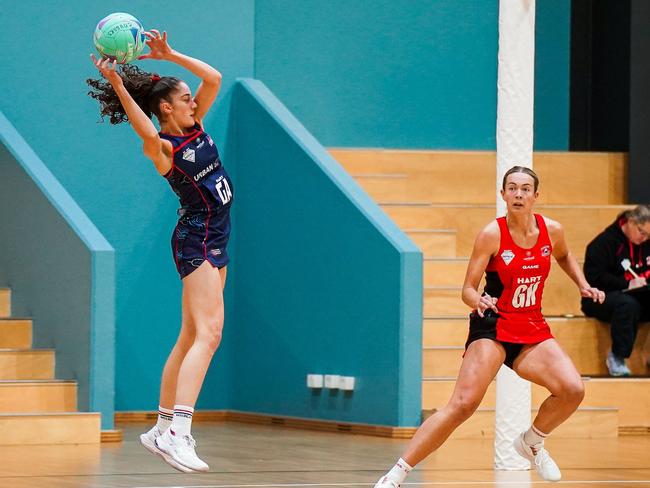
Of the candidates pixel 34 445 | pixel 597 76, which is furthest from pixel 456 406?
pixel 597 76

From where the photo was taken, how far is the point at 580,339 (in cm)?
991

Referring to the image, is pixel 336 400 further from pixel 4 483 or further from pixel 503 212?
pixel 4 483

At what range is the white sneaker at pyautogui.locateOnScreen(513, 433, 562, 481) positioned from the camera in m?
6.47

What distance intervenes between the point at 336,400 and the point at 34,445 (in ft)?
6.91

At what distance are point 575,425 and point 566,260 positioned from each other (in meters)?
2.88

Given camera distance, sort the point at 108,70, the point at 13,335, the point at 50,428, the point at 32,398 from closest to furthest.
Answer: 1. the point at 108,70
2. the point at 50,428
3. the point at 32,398
4. the point at 13,335

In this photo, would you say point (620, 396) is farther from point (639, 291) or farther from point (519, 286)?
point (519, 286)

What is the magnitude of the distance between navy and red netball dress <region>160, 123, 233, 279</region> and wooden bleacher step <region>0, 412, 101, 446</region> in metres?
2.37

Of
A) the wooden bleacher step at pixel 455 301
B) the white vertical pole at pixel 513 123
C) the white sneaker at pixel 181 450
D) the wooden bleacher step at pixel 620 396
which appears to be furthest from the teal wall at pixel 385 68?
the white sneaker at pixel 181 450

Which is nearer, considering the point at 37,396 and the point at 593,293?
the point at 593,293

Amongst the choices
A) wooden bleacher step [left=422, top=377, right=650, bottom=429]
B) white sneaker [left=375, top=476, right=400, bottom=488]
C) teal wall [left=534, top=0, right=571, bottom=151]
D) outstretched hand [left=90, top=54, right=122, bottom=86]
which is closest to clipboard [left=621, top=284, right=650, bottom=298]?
wooden bleacher step [left=422, top=377, right=650, bottom=429]

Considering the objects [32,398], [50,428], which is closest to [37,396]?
[32,398]

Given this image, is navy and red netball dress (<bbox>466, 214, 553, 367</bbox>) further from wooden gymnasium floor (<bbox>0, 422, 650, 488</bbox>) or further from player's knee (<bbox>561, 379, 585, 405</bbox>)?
wooden gymnasium floor (<bbox>0, 422, 650, 488</bbox>)

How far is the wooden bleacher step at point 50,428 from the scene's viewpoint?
8211 millimetres
